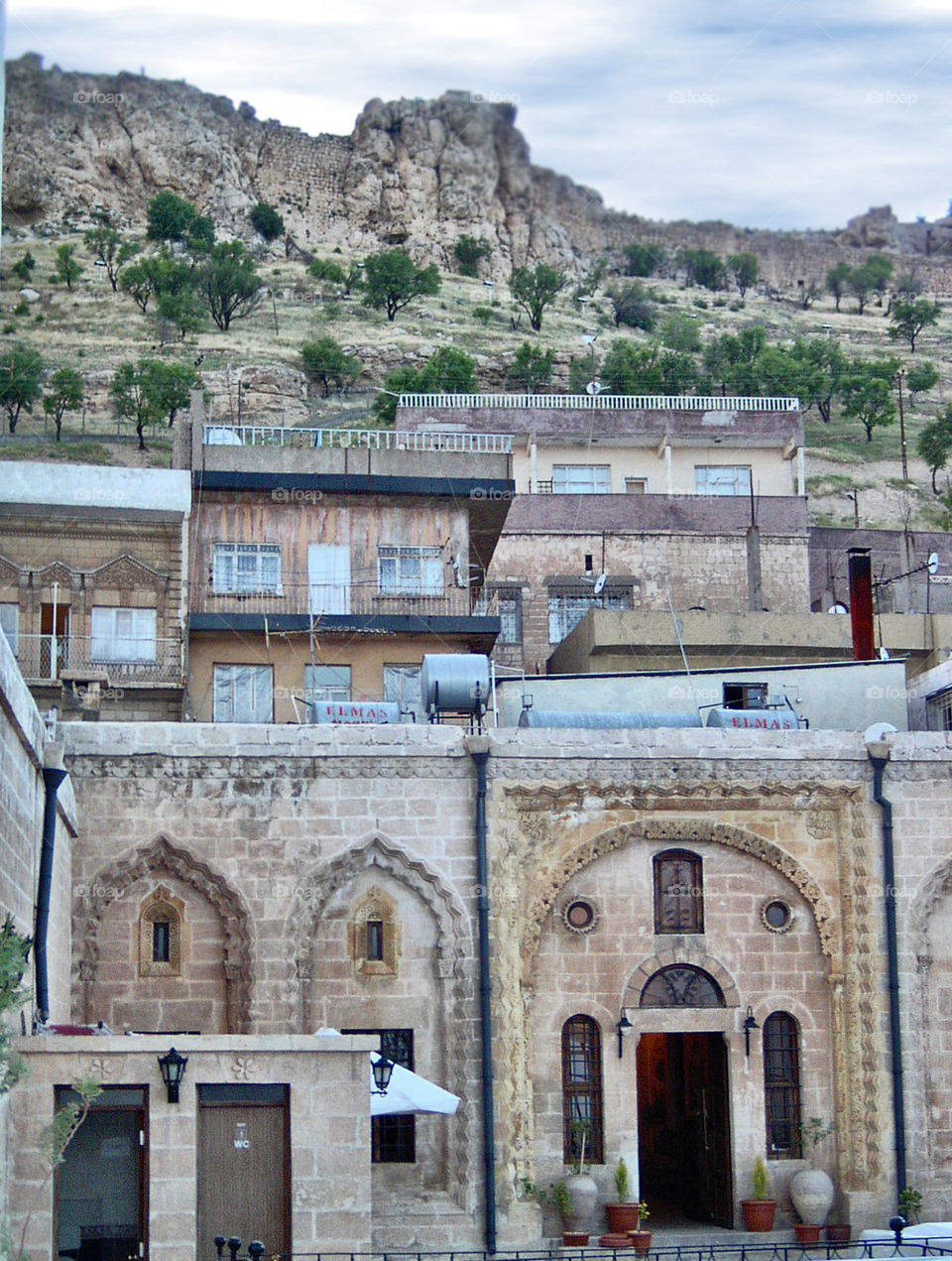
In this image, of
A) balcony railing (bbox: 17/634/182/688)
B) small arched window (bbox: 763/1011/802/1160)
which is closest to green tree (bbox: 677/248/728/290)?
balcony railing (bbox: 17/634/182/688)

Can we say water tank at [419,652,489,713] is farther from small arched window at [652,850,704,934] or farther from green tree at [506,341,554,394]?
green tree at [506,341,554,394]

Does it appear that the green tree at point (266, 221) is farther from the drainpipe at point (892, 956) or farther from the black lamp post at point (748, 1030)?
the black lamp post at point (748, 1030)

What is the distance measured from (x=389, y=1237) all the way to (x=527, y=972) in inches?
168

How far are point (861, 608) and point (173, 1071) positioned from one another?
19.7 metres

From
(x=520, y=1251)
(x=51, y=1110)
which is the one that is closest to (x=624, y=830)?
(x=520, y=1251)

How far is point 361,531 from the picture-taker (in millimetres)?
39875

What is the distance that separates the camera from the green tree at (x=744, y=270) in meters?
124

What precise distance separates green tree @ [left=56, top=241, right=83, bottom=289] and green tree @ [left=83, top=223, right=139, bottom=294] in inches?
65.7

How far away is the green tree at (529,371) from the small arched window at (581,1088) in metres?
59.1

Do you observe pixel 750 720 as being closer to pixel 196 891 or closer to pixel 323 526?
pixel 196 891

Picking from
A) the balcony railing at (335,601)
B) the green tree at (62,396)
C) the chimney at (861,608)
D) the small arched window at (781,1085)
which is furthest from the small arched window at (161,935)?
the green tree at (62,396)

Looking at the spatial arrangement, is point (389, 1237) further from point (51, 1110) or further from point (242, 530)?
point (242, 530)

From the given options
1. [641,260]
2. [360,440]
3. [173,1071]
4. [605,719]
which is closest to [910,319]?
[641,260]

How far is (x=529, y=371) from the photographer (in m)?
86.4
